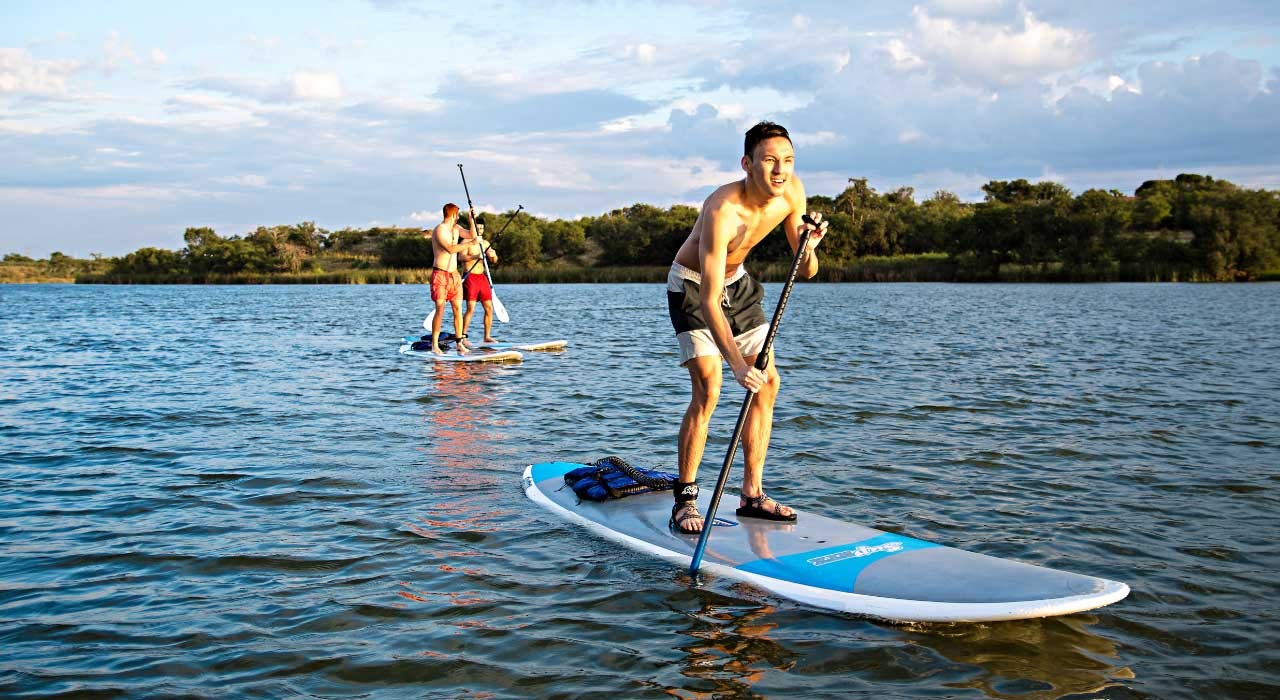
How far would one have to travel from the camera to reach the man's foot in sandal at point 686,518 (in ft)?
19.8

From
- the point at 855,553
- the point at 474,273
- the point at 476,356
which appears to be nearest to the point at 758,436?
the point at 855,553

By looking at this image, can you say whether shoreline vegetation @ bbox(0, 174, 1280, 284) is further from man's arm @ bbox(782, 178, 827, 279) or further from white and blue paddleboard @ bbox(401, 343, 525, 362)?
man's arm @ bbox(782, 178, 827, 279)

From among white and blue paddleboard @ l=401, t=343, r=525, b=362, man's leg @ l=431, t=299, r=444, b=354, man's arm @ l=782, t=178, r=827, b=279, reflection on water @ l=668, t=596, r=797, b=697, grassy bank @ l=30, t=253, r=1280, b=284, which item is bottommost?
reflection on water @ l=668, t=596, r=797, b=697

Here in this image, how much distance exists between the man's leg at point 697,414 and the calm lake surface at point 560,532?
2.15 ft

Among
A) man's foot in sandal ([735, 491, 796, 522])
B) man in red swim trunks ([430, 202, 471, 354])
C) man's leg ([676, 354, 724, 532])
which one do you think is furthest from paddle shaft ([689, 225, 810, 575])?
man in red swim trunks ([430, 202, 471, 354])

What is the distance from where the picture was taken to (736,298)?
601 cm

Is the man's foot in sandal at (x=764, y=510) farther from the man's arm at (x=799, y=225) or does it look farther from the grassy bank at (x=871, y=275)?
the grassy bank at (x=871, y=275)

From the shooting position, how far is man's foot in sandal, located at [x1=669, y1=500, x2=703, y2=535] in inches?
238

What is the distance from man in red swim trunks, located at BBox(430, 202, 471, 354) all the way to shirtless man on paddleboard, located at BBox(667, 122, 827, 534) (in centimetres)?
1100

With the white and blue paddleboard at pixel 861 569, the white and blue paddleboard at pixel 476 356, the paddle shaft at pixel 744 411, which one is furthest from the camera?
the white and blue paddleboard at pixel 476 356

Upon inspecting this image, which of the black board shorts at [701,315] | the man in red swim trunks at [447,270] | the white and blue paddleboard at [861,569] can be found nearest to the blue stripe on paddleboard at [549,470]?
Result: the white and blue paddleboard at [861,569]

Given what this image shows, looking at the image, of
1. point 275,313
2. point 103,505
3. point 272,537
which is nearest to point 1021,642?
point 272,537

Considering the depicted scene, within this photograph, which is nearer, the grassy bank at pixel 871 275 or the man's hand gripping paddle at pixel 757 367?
the man's hand gripping paddle at pixel 757 367


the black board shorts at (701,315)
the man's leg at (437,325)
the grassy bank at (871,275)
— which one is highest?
the grassy bank at (871,275)
